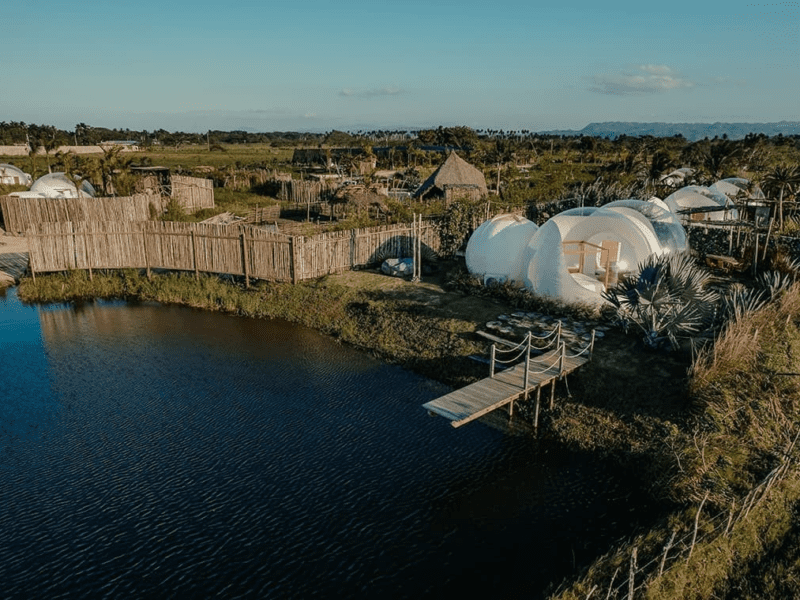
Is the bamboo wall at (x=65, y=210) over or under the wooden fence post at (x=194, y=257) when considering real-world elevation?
over

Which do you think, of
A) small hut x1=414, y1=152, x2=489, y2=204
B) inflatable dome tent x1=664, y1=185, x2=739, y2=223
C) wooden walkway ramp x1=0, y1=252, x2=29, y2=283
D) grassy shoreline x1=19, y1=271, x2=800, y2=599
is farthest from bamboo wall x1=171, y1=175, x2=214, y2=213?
inflatable dome tent x1=664, y1=185, x2=739, y2=223

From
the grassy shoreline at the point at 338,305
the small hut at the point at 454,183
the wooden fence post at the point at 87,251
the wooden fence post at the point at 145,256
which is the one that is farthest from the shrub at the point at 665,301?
the small hut at the point at 454,183

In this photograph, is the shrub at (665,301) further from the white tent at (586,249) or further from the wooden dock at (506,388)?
the white tent at (586,249)

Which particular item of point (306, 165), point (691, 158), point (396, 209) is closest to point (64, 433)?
point (396, 209)

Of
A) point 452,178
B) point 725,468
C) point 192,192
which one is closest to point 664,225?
point 725,468

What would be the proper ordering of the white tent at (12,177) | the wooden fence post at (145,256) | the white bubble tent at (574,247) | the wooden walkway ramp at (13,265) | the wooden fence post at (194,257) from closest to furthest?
1. the white bubble tent at (574,247)
2. the wooden fence post at (194,257)
3. the wooden fence post at (145,256)
4. the wooden walkway ramp at (13,265)
5. the white tent at (12,177)
